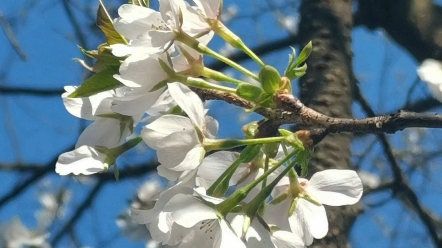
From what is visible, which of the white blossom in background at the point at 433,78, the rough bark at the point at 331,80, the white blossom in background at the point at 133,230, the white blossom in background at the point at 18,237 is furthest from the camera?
the white blossom in background at the point at 133,230

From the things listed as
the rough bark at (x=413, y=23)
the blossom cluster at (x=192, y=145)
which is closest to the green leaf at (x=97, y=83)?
the blossom cluster at (x=192, y=145)

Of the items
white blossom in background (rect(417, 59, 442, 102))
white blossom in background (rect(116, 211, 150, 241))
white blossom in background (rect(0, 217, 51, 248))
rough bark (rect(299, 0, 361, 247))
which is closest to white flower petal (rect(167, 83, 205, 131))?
white blossom in background (rect(417, 59, 442, 102))

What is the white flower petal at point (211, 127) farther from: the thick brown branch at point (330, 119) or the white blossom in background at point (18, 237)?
the white blossom in background at point (18, 237)

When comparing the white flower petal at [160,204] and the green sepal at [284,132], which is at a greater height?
the green sepal at [284,132]

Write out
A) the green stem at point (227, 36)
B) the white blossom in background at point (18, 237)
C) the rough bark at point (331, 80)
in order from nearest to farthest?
the green stem at point (227, 36)
the rough bark at point (331, 80)
the white blossom in background at point (18, 237)

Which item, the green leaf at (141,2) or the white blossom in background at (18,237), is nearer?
the green leaf at (141,2)

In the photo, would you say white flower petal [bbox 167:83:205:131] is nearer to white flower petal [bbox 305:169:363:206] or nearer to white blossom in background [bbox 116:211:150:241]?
white flower petal [bbox 305:169:363:206]

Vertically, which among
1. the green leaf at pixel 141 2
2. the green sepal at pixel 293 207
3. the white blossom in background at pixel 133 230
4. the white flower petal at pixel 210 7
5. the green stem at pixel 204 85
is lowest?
Result: the white blossom in background at pixel 133 230
